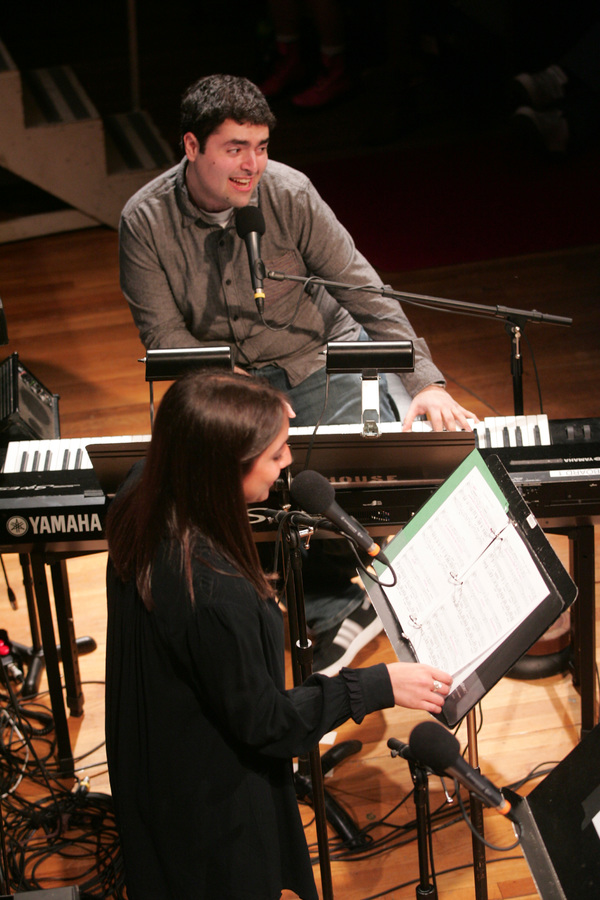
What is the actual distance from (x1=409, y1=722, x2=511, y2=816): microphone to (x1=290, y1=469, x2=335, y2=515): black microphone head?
1.42 feet

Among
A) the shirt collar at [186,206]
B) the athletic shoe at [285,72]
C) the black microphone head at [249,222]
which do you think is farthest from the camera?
the athletic shoe at [285,72]

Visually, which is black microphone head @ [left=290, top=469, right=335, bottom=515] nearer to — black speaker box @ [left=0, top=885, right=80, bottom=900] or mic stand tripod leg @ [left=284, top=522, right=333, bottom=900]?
mic stand tripod leg @ [left=284, top=522, right=333, bottom=900]

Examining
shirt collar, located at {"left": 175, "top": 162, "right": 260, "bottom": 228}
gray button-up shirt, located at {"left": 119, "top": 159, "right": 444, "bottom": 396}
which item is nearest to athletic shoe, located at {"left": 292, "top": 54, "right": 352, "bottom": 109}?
gray button-up shirt, located at {"left": 119, "top": 159, "right": 444, "bottom": 396}

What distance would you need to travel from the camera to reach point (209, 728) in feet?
5.30

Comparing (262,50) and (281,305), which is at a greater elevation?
(262,50)

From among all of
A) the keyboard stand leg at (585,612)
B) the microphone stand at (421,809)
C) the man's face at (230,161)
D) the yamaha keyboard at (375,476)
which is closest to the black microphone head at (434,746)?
the microphone stand at (421,809)

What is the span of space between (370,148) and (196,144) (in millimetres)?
3765

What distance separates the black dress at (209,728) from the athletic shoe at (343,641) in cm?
100

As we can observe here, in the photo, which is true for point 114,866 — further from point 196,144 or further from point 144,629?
point 196,144

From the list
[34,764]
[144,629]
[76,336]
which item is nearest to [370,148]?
[76,336]

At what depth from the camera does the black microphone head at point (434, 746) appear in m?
1.39

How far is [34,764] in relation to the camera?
2697 millimetres

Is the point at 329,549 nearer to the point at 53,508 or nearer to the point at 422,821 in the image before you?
the point at 53,508

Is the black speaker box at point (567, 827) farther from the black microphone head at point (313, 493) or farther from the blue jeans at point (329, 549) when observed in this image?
the blue jeans at point (329, 549)
